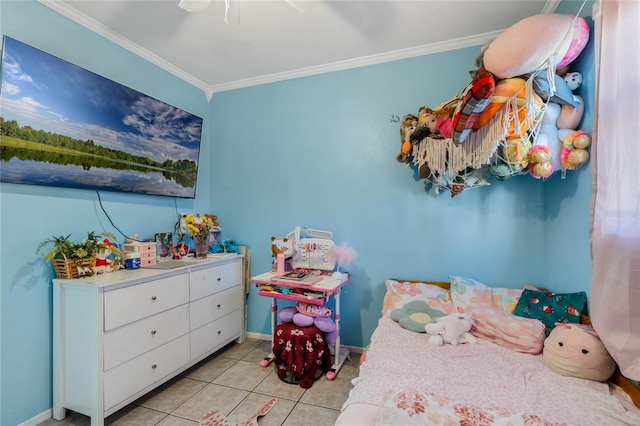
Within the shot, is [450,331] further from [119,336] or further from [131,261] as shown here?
[131,261]

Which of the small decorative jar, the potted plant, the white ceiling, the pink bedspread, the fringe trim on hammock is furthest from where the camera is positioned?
the small decorative jar

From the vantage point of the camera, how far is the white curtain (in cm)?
98

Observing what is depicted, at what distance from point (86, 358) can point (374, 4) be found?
2.86 metres

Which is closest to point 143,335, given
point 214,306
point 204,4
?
point 214,306

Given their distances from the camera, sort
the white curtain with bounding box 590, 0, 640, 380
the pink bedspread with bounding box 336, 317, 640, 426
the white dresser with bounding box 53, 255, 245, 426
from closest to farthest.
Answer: the white curtain with bounding box 590, 0, 640, 380
the pink bedspread with bounding box 336, 317, 640, 426
the white dresser with bounding box 53, 255, 245, 426

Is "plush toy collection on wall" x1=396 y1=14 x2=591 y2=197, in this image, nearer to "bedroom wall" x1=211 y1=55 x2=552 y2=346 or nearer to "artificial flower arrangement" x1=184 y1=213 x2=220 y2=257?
"bedroom wall" x1=211 y1=55 x2=552 y2=346

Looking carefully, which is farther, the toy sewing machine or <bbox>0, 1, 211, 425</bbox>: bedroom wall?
the toy sewing machine

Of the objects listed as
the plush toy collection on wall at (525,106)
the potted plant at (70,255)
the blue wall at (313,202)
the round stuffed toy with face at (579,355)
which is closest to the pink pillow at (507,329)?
the round stuffed toy with face at (579,355)

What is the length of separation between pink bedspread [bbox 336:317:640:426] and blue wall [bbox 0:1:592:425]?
2.06 feet

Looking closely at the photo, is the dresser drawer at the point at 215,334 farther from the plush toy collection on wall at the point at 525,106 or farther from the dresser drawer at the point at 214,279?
the plush toy collection on wall at the point at 525,106

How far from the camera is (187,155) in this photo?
2.85 metres

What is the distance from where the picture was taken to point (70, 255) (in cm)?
185

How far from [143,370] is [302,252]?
1394 mm

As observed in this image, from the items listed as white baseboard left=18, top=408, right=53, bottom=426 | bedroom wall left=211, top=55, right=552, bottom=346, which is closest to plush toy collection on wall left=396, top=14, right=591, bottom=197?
bedroom wall left=211, top=55, right=552, bottom=346
